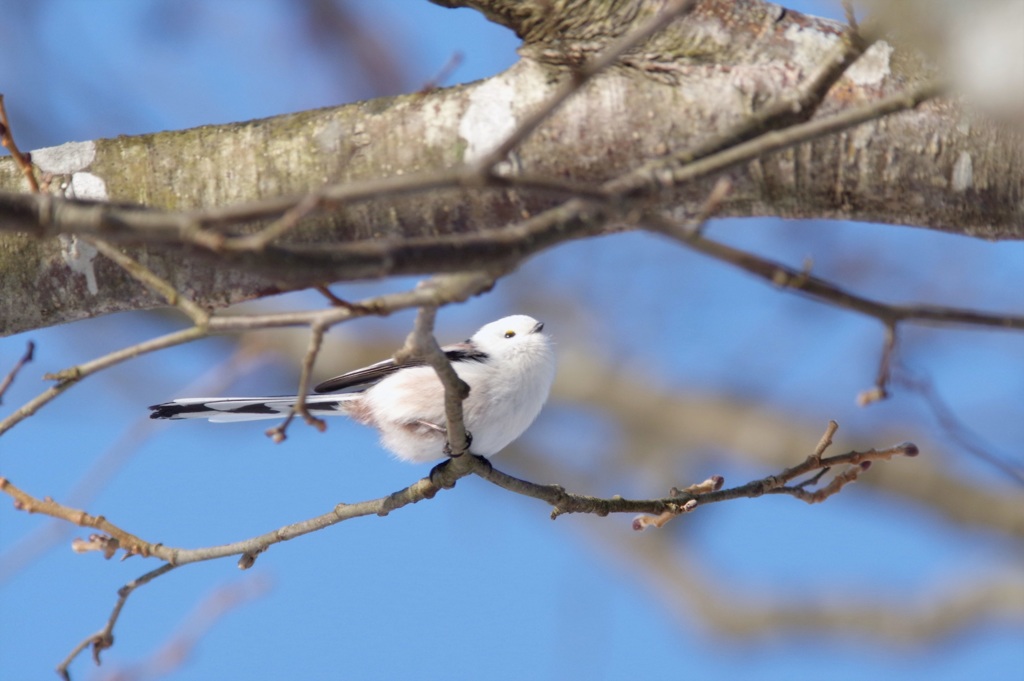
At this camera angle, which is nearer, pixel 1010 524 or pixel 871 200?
pixel 871 200

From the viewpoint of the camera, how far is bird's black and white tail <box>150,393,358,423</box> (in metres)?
2.52

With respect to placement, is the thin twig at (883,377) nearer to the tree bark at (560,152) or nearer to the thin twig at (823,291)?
the thin twig at (823,291)

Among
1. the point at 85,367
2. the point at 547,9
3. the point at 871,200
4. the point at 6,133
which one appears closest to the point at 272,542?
the point at 85,367

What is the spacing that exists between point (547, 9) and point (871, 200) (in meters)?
0.81

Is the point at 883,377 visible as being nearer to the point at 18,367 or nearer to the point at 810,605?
the point at 18,367

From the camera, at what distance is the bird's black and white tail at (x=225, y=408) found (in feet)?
8.26

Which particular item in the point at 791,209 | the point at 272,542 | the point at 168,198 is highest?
the point at 168,198

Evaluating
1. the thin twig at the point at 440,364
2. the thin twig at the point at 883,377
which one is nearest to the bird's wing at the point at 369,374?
the thin twig at the point at 440,364

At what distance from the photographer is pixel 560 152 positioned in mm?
2129

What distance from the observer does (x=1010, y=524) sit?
5660 mm

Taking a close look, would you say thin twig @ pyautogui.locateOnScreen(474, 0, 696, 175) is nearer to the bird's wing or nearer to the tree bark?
the tree bark

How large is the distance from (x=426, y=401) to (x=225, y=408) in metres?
0.54

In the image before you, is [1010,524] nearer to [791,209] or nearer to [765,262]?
[791,209]

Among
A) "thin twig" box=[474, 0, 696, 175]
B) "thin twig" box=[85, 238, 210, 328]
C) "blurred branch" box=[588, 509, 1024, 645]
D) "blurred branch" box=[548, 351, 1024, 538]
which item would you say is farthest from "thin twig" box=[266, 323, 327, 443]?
"blurred branch" box=[588, 509, 1024, 645]
